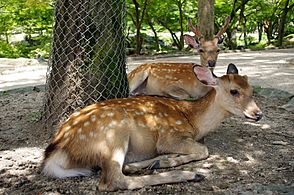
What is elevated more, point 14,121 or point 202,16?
point 202,16

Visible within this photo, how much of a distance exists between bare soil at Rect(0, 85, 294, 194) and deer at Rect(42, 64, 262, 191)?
8 centimetres

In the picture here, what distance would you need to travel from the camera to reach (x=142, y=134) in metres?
3.45

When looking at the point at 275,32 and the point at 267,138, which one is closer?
the point at 267,138

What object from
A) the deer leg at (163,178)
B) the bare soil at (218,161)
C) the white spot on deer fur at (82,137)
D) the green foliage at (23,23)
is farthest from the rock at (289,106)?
the green foliage at (23,23)

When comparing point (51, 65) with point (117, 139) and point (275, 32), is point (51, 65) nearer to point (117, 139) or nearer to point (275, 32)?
point (117, 139)

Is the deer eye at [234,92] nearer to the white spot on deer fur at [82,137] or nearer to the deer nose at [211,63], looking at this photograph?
the white spot on deer fur at [82,137]

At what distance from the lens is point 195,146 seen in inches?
142

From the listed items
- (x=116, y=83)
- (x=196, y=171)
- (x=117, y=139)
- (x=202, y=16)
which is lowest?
(x=196, y=171)

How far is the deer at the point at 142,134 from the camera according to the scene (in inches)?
124

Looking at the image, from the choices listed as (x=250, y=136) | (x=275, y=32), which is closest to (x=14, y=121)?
(x=250, y=136)

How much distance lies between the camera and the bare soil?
305 centimetres

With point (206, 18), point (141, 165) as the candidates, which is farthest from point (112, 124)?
point (206, 18)

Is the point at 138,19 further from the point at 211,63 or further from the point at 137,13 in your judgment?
the point at 211,63

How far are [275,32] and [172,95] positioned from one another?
2183cm
